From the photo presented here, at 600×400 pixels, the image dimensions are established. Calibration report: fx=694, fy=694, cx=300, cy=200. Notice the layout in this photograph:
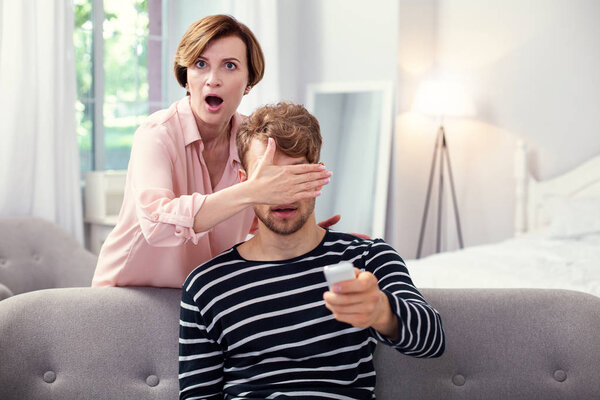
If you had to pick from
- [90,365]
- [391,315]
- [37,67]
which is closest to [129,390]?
[90,365]

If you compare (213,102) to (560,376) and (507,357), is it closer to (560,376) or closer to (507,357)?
(507,357)

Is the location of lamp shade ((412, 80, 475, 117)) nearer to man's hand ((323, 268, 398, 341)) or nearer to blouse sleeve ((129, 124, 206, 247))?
blouse sleeve ((129, 124, 206, 247))

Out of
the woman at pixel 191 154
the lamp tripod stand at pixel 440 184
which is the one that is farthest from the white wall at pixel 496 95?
the woman at pixel 191 154

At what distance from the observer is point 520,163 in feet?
15.3

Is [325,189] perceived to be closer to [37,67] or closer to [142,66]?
[142,66]

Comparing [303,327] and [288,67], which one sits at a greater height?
[288,67]

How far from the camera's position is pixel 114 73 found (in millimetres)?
4133

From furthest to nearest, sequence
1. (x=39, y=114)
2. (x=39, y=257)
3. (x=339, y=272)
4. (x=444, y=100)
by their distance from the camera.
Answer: (x=444, y=100) → (x=39, y=114) → (x=39, y=257) → (x=339, y=272)

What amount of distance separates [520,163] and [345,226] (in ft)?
4.09

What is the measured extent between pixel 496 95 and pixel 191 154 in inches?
142

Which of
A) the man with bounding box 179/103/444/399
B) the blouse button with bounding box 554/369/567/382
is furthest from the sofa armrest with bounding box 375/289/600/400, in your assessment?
the man with bounding box 179/103/444/399

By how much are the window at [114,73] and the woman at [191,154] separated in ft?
8.04

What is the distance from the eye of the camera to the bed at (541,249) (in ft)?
9.43

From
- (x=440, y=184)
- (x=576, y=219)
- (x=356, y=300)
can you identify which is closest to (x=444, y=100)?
(x=440, y=184)
